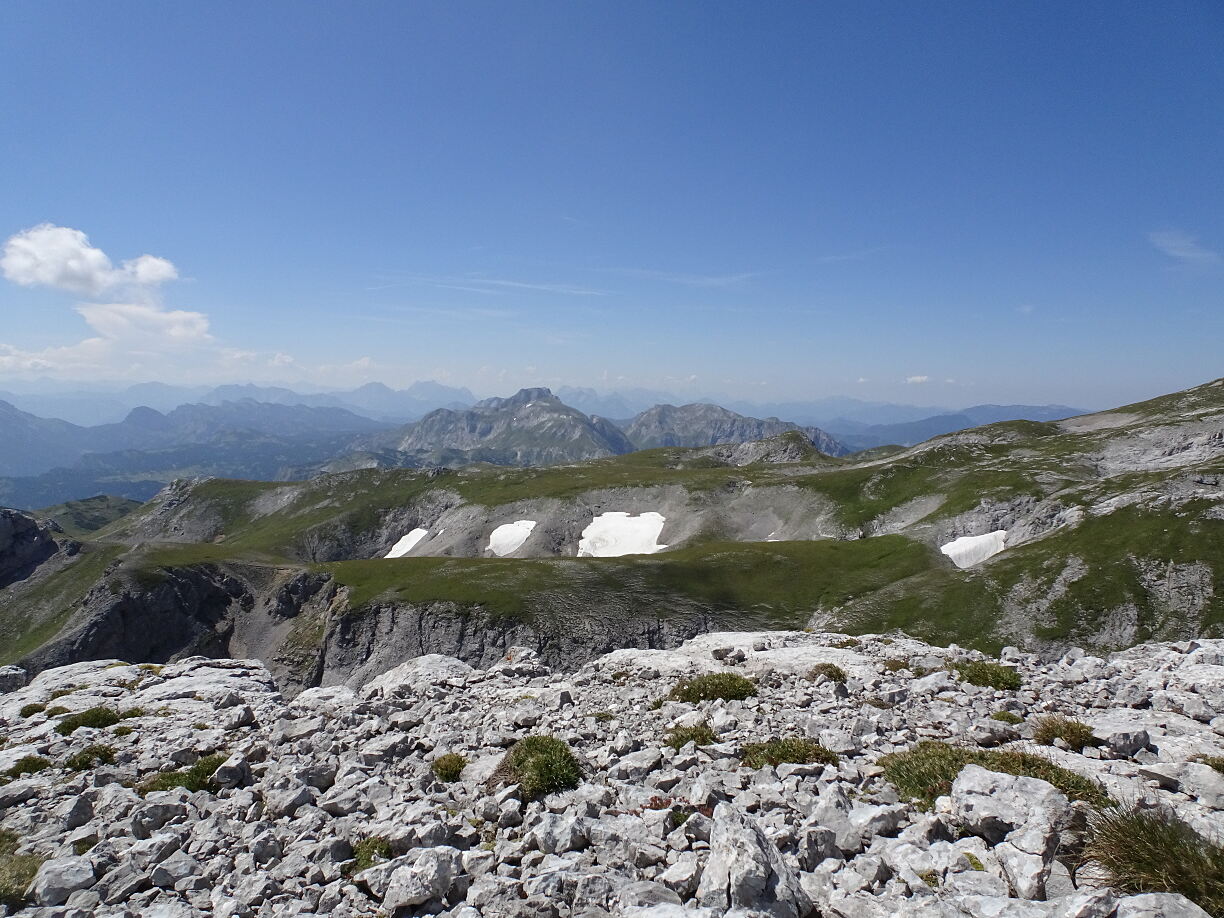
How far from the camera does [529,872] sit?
909 centimetres

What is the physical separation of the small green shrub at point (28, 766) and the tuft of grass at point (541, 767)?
12.2 metres

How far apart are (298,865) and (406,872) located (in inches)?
97.3

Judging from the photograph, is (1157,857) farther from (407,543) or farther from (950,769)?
(407,543)

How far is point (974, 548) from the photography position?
89.9 m

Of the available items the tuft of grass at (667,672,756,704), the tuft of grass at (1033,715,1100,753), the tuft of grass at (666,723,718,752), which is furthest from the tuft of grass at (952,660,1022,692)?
the tuft of grass at (666,723,718,752)

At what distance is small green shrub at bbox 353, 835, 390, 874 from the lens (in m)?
9.77

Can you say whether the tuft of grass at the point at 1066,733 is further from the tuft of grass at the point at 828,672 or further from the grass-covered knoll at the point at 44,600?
the grass-covered knoll at the point at 44,600

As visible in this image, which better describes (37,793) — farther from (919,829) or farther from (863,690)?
(863,690)

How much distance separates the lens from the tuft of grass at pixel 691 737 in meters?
13.9

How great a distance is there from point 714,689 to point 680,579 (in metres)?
64.9

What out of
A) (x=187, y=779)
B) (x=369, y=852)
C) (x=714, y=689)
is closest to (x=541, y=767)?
(x=369, y=852)

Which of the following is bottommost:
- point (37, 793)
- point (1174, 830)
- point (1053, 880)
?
point (37, 793)

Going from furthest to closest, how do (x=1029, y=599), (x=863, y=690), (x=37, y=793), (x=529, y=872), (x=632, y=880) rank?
1. (x=1029, y=599)
2. (x=863, y=690)
3. (x=37, y=793)
4. (x=529, y=872)
5. (x=632, y=880)

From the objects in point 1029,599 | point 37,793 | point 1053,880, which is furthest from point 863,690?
point 1029,599
